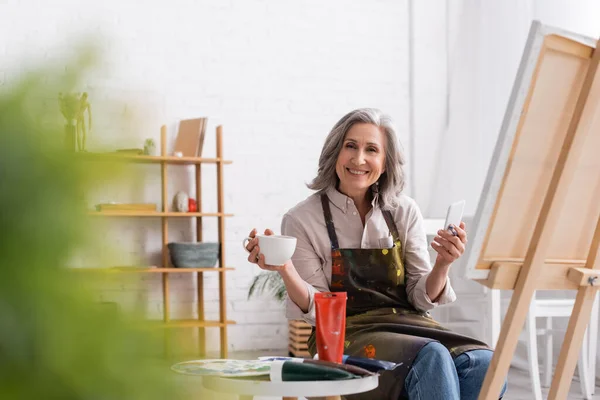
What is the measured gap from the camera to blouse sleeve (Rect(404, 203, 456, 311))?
2.02 meters

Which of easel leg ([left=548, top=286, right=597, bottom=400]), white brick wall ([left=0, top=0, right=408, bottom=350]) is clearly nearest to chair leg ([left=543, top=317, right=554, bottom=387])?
white brick wall ([left=0, top=0, right=408, bottom=350])

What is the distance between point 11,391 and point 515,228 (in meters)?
1.62

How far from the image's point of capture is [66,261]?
0.17 metres

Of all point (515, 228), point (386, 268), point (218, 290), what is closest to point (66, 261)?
point (515, 228)

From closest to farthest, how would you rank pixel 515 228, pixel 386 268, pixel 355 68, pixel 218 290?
pixel 515 228
pixel 386 268
pixel 218 290
pixel 355 68

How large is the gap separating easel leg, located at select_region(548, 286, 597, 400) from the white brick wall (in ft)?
10.6

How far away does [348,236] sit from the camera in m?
2.13

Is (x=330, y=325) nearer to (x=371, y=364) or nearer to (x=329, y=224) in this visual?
(x=371, y=364)

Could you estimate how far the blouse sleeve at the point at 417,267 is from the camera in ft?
6.62

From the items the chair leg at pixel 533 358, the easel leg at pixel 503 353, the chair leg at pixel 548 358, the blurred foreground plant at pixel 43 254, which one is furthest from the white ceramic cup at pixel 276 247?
the chair leg at pixel 548 358

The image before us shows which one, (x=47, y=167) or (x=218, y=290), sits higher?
(x=47, y=167)

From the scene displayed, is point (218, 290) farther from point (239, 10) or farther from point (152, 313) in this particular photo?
point (152, 313)

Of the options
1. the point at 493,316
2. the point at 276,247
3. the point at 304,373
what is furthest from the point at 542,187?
the point at 493,316

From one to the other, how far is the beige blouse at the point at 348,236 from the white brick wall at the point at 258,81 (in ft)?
8.58
